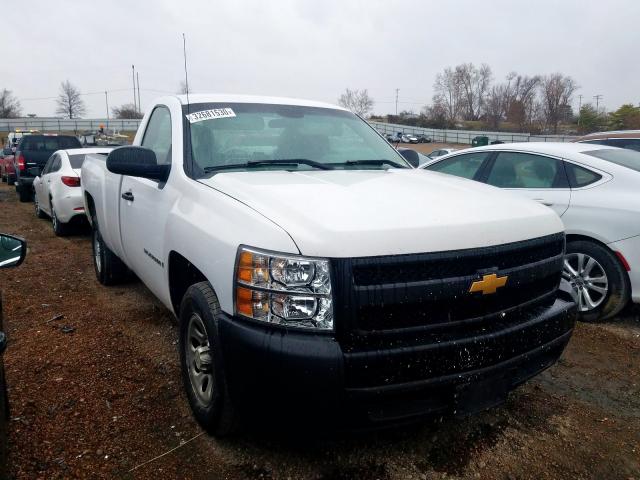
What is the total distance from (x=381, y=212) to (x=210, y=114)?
5.63 ft

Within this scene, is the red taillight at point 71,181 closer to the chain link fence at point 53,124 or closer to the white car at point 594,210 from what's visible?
the white car at point 594,210

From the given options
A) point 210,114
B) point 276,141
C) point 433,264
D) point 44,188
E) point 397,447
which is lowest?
point 397,447

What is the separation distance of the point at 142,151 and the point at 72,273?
140 inches

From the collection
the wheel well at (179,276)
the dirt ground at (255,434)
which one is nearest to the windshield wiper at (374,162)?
the wheel well at (179,276)

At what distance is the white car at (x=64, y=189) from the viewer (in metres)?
7.87

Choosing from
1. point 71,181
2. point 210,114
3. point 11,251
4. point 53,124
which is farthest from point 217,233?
point 53,124

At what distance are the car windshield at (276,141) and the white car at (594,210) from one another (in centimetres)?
178

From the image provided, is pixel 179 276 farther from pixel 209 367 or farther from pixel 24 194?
pixel 24 194

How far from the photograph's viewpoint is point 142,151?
123 inches

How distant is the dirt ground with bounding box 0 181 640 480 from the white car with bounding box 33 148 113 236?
13.4ft

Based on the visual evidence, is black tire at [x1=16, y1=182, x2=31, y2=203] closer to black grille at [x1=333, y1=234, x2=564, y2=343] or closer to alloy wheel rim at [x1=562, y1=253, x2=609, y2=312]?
alloy wheel rim at [x1=562, y1=253, x2=609, y2=312]

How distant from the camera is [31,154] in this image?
1384 centimetres

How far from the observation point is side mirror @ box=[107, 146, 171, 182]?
3037 millimetres

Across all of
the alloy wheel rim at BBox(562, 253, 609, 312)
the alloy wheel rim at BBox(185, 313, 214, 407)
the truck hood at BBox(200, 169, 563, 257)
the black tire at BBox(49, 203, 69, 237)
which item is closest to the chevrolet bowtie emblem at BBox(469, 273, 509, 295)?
the truck hood at BBox(200, 169, 563, 257)
